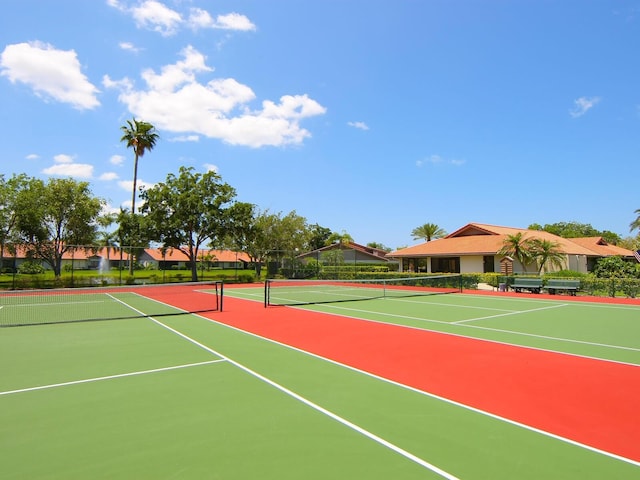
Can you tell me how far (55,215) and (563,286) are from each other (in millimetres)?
37342

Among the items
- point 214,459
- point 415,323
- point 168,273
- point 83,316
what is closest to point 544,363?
point 415,323

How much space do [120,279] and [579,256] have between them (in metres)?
40.9

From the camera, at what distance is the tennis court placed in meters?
3.93

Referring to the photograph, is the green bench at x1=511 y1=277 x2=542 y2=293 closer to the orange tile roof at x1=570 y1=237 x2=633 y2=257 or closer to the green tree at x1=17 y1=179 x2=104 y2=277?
the orange tile roof at x1=570 y1=237 x2=633 y2=257

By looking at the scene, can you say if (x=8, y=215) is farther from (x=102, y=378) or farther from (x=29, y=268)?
(x=102, y=378)

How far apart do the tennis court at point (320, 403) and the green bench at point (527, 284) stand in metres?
14.2

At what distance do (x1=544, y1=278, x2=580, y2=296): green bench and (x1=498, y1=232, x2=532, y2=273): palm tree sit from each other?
778 centimetres

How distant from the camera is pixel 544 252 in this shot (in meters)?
31.7

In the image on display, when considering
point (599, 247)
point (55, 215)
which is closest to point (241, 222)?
point (55, 215)

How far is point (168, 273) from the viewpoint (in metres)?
34.8

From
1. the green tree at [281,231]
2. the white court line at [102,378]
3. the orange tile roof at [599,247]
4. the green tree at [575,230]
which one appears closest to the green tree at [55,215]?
the green tree at [281,231]

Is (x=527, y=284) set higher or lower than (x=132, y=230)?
lower

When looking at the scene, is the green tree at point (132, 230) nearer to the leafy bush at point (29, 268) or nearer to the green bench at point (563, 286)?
the leafy bush at point (29, 268)

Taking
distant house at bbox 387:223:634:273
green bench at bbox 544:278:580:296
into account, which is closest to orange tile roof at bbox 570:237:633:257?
distant house at bbox 387:223:634:273
